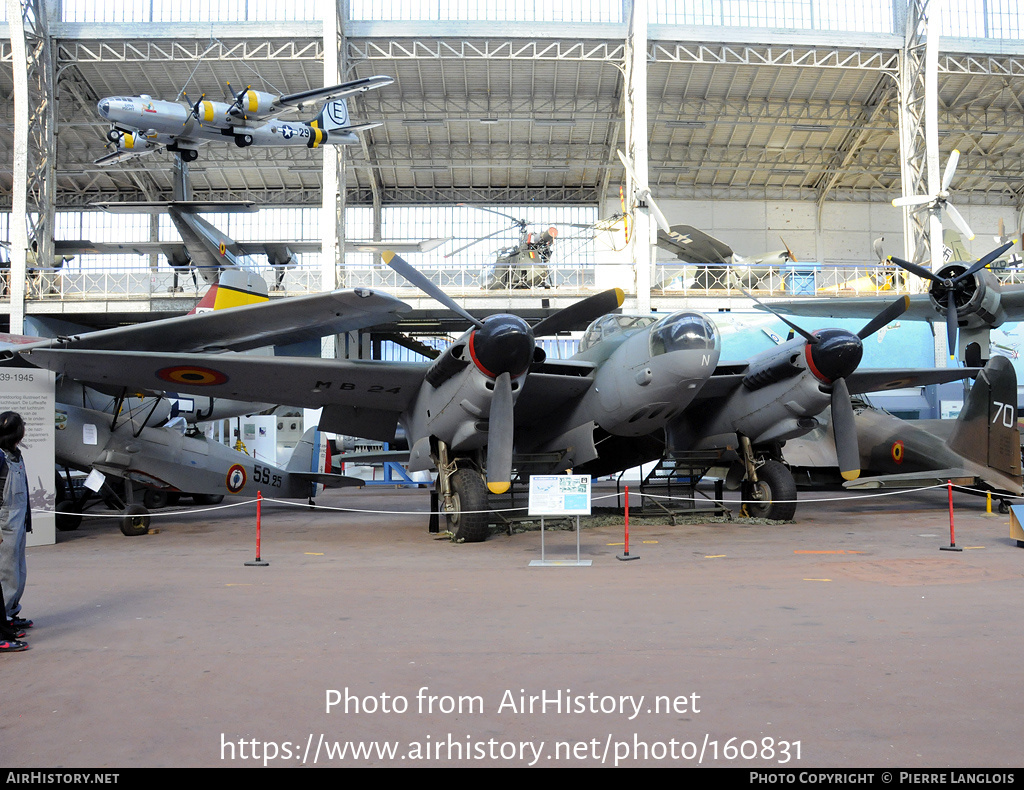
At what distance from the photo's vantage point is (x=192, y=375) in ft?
37.2

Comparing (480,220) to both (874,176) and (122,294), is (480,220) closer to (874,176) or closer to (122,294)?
(122,294)

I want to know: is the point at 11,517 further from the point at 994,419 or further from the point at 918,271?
the point at 918,271

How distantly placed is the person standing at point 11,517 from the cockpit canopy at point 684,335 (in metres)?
7.91

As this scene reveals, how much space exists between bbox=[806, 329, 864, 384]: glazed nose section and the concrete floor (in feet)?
10.6

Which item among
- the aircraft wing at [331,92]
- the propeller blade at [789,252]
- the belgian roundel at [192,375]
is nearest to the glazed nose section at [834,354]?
the belgian roundel at [192,375]

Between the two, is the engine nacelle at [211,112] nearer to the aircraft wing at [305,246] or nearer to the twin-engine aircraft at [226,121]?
the twin-engine aircraft at [226,121]

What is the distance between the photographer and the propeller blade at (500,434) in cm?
1010

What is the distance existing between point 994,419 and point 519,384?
8922 mm

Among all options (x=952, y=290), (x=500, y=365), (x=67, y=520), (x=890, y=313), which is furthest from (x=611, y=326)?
(x=67, y=520)

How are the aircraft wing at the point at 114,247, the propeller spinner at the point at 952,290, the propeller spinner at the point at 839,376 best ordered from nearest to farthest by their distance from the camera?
the propeller spinner at the point at 839,376 → the propeller spinner at the point at 952,290 → the aircraft wing at the point at 114,247

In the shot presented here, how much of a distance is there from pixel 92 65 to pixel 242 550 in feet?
82.6

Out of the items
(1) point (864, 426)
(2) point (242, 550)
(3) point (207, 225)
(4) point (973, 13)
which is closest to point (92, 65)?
(3) point (207, 225)

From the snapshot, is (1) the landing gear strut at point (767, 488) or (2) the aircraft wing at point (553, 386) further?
(1) the landing gear strut at point (767, 488)

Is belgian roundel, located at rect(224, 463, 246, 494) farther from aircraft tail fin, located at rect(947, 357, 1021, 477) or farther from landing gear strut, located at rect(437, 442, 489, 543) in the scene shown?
Answer: aircraft tail fin, located at rect(947, 357, 1021, 477)
